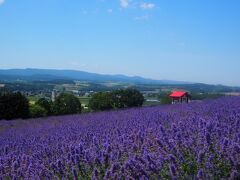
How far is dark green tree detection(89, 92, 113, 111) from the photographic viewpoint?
94.5ft

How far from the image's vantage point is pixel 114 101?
95.9ft

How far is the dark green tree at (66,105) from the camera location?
28438mm

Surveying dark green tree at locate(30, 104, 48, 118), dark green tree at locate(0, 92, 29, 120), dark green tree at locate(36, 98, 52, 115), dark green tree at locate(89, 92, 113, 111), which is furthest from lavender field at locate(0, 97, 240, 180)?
dark green tree at locate(36, 98, 52, 115)

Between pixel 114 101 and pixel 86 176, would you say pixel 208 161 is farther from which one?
pixel 114 101

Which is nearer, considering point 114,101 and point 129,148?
point 129,148

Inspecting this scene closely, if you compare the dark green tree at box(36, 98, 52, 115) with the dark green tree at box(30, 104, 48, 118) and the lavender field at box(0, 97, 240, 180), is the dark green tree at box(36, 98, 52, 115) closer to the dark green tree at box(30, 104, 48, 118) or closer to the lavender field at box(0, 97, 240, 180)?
the dark green tree at box(30, 104, 48, 118)

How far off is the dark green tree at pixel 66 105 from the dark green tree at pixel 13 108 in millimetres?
2419

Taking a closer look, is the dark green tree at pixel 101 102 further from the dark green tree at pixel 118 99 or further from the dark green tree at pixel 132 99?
the dark green tree at pixel 132 99

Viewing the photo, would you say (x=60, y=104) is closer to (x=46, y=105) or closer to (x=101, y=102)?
(x=46, y=105)

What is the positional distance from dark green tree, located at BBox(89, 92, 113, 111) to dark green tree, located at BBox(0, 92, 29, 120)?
4.61 m

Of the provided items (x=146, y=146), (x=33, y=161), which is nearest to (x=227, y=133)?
(x=146, y=146)

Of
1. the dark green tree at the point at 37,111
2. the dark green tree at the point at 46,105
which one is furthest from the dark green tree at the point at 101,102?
the dark green tree at the point at 37,111

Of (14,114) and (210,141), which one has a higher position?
(210,141)

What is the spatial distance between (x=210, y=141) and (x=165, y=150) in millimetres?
447
